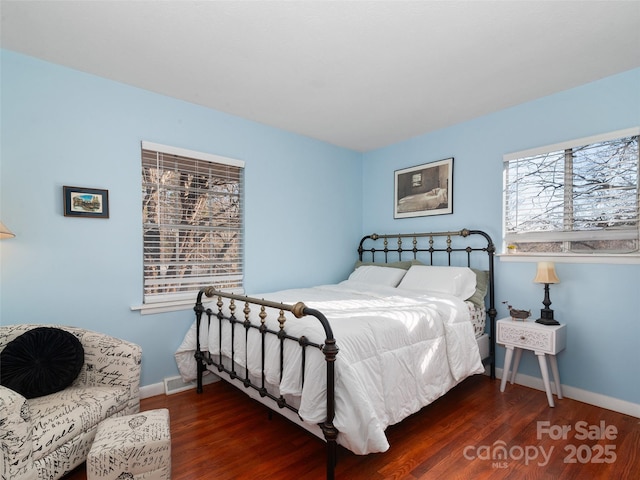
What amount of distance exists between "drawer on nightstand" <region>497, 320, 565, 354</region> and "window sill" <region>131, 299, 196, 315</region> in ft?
8.81

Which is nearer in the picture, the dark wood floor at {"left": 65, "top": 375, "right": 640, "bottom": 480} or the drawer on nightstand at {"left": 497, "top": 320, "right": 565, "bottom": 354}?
the dark wood floor at {"left": 65, "top": 375, "right": 640, "bottom": 480}

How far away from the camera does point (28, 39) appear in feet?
6.72

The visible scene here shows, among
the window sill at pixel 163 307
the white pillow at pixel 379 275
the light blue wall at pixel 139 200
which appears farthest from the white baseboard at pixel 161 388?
the white pillow at pixel 379 275

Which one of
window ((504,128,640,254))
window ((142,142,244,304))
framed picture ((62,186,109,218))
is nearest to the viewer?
framed picture ((62,186,109,218))

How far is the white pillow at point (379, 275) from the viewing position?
349 centimetres

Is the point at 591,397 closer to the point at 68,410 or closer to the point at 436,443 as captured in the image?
the point at 436,443

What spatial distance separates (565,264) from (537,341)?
27.5 inches

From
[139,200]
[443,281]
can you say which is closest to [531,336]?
[443,281]

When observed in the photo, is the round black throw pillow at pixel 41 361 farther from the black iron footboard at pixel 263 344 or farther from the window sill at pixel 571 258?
the window sill at pixel 571 258

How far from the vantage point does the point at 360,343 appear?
179cm

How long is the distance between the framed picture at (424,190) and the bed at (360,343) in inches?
13.5

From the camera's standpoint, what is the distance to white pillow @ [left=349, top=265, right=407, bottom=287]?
3490 mm

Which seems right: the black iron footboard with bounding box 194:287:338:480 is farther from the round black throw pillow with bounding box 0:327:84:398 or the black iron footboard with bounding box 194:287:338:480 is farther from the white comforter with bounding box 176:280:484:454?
the round black throw pillow with bounding box 0:327:84:398

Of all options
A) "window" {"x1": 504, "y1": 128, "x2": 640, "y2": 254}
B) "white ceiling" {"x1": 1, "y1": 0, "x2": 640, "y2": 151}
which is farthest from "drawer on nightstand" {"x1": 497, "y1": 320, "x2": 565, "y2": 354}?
"white ceiling" {"x1": 1, "y1": 0, "x2": 640, "y2": 151}
